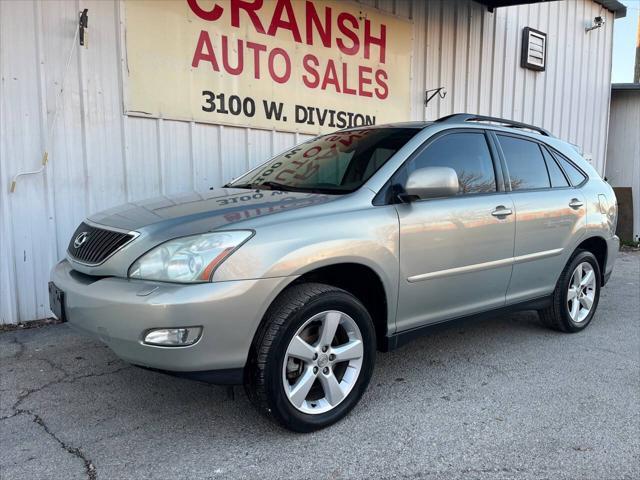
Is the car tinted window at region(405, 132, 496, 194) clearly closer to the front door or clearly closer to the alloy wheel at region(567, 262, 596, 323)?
the front door


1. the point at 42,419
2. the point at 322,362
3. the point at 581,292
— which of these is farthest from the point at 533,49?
the point at 42,419

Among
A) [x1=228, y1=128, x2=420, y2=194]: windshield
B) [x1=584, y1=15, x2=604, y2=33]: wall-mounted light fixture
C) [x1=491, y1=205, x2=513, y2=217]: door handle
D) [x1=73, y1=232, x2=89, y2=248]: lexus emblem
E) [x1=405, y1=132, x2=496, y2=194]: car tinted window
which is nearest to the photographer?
[x1=73, y1=232, x2=89, y2=248]: lexus emblem

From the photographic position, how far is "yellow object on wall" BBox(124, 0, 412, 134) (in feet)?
16.8

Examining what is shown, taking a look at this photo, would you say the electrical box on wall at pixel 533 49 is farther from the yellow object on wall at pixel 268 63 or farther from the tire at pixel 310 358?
the tire at pixel 310 358

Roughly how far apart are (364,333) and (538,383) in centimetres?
139

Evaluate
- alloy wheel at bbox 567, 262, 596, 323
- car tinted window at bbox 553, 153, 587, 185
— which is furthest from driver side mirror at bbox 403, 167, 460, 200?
alloy wheel at bbox 567, 262, 596, 323

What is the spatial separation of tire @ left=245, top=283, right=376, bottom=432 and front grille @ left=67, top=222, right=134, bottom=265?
2.82 ft

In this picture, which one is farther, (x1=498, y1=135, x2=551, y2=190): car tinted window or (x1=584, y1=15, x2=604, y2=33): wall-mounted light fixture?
(x1=584, y1=15, x2=604, y2=33): wall-mounted light fixture

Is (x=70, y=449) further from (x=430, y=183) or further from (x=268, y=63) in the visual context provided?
(x=268, y=63)

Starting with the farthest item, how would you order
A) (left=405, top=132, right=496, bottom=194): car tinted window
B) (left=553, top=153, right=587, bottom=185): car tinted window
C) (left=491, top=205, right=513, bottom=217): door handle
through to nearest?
(left=553, top=153, right=587, bottom=185): car tinted window
(left=491, top=205, right=513, bottom=217): door handle
(left=405, top=132, right=496, bottom=194): car tinted window

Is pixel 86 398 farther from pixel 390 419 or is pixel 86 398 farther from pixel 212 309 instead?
pixel 390 419

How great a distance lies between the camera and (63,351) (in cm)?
401

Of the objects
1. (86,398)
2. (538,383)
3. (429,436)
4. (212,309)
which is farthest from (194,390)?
(538,383)

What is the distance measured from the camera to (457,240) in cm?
A: 336
